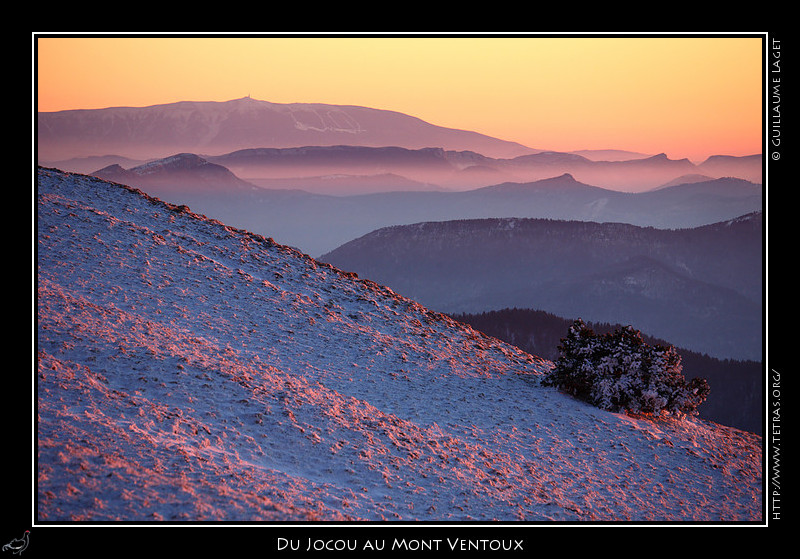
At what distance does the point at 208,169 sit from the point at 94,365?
7507 inches

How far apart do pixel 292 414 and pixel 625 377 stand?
9730 mm

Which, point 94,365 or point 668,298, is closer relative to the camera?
point 94,365

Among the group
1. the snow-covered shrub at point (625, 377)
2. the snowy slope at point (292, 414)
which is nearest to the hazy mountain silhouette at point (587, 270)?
the snow-covered shrub at point (625, 377)

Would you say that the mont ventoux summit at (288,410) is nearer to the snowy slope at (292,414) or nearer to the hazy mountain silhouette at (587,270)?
the snowy slope at (292,414)

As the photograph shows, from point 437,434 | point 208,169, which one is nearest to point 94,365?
point 437,434

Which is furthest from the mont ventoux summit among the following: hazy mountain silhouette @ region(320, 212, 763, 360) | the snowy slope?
hazy mountain silhouette @ region(320, 212, 763, 360)

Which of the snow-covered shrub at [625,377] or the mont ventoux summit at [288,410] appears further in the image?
the snow-covered shrub at [625,377]

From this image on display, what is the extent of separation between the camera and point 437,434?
1448 cm

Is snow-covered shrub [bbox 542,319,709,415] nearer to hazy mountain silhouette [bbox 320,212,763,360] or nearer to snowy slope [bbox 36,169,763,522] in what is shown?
snowy slope [bbox 36,169,763,522]

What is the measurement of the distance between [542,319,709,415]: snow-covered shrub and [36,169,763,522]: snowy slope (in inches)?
20.1

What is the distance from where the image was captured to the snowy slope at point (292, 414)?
10586 mm

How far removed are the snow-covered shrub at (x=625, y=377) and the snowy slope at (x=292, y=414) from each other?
510 millimetres
